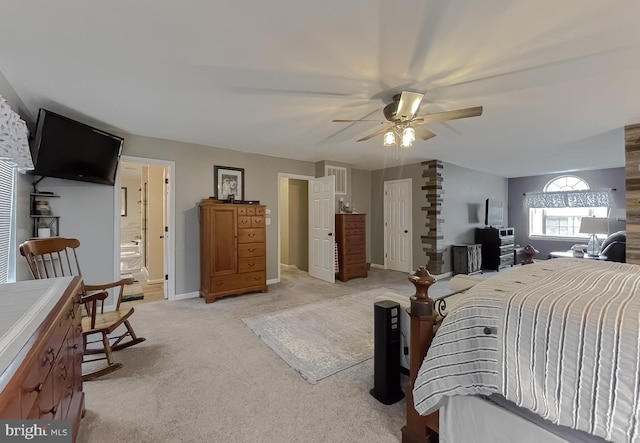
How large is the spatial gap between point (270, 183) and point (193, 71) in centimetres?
281

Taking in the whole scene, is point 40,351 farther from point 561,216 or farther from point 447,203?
point 561,216

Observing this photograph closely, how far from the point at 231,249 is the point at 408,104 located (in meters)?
2.94

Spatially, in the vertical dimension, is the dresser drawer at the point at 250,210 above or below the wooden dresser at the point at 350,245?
Result: above

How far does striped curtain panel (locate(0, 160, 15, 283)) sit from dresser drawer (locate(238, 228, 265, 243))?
7.30 feet

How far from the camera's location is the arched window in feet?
21.3

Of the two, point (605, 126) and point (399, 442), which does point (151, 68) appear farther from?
point (605, 126)

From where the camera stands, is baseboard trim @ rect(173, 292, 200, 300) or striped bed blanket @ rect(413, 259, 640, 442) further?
baseboard trim @ rect(173, 292, 200, 300)

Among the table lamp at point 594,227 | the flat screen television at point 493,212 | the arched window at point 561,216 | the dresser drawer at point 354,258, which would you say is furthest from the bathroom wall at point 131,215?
the arched window at point 561,216

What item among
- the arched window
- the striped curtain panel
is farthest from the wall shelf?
the arched window

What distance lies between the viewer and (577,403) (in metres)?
0.90

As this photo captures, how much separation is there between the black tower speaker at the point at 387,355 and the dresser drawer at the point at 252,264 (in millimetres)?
2658

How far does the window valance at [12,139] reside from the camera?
1.71 meters

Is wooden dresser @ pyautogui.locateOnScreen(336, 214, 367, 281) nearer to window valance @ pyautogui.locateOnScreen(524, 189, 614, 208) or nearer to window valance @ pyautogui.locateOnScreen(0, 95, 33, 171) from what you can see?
window valance @ pyautogui.locateOnScreen(0, 95, 33, 171)

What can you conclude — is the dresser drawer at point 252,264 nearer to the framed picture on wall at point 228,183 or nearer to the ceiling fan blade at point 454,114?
the framed picture on wall at point 228,183
